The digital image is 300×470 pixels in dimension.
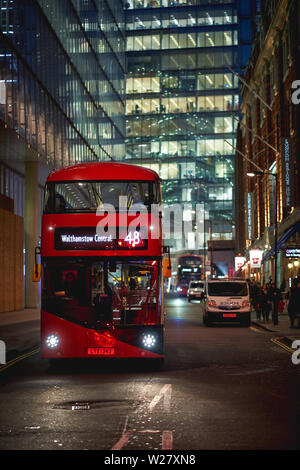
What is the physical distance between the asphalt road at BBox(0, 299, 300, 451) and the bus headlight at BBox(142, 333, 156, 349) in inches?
21.6

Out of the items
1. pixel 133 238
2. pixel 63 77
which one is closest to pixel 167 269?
pixel 133 238

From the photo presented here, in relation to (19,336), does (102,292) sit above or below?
above

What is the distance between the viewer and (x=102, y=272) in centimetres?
1544

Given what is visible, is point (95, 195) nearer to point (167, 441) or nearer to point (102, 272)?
point (102, 272)

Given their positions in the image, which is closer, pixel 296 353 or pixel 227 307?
pixel 296 353

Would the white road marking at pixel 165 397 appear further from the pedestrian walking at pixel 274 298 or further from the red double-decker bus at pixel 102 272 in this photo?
the pedestrian walking at pixel 274 298

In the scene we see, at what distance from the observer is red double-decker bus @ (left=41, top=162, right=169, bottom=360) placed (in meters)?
14.9

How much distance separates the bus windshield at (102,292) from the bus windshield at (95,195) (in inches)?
45.0

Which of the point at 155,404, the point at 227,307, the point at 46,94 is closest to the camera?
the point at 155,404

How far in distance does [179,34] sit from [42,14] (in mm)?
73133

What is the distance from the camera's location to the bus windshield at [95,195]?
1527 cm

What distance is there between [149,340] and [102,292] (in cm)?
143

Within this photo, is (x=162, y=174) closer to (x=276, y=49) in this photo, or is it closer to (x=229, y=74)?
(x=229, y=74)

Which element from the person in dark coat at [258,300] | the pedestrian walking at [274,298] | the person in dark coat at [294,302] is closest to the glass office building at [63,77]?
the person in dark coat at [258,300]
